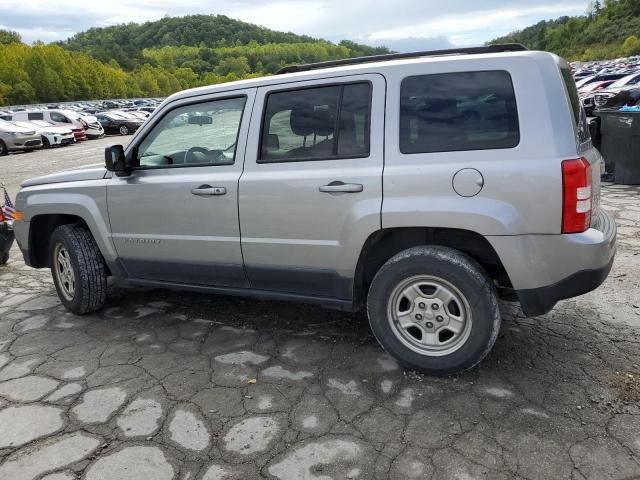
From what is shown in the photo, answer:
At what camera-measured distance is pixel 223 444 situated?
270 cm

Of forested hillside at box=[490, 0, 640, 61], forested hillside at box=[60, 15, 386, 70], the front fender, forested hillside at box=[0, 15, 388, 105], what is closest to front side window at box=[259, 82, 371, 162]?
the front fender

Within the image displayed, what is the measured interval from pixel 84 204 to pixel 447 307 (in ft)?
9.53

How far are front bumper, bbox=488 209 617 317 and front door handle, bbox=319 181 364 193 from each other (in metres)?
0.80

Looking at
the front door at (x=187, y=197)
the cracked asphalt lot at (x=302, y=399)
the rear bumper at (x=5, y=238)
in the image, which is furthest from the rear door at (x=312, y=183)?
the rear bumper at (x=5, y=238)

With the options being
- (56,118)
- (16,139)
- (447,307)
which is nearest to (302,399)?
(447,307)

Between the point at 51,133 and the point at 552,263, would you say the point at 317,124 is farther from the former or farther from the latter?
the point at 51,133

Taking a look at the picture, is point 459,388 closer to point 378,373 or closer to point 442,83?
point 378,373

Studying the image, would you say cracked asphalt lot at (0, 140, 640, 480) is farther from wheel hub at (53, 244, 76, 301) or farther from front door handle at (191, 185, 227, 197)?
front door handle at (191, 185, 227, 197)

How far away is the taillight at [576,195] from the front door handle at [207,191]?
2065mm

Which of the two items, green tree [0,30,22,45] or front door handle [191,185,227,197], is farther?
green tree [0,30,22,45]

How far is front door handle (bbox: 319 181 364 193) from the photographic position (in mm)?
3166

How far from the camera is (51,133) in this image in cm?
2242

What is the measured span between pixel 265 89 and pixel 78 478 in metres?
2.49

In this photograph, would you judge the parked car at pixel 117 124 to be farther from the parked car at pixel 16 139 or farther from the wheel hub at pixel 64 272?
the wheel hub at pixel 64 272
